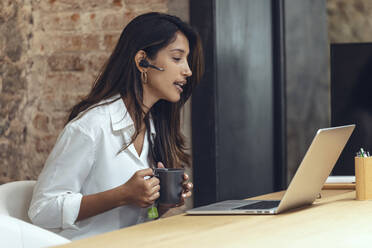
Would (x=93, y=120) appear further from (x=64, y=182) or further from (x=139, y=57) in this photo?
(x=139, y=57)

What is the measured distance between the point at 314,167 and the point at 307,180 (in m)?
0.05

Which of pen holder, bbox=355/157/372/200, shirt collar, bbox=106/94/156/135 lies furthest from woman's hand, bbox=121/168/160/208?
pen holder, bbox=355/157/372/200

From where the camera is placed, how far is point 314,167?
1.78 metres

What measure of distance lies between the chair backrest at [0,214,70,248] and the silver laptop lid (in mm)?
597

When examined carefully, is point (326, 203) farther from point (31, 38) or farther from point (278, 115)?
point (31, 38)

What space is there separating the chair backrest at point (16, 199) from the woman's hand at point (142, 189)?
331 millimetres

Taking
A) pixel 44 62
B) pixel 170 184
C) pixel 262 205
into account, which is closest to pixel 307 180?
pixel 262 205

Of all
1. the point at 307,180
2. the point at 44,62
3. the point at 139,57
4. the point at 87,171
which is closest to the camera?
the point at 307,180

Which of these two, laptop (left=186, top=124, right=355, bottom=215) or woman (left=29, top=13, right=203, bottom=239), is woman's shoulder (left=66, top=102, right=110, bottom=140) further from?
laptop (left=186, top=124, right=355, bottom=215)

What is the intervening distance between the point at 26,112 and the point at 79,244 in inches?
73.8

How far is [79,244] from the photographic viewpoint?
49.1 inches

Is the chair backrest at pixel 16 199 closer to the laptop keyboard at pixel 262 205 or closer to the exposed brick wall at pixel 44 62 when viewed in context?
the laptop keyboard at pixel 262 205

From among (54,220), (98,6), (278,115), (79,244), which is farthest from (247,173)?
(79,244)

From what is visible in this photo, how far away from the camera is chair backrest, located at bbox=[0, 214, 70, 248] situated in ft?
4.55
